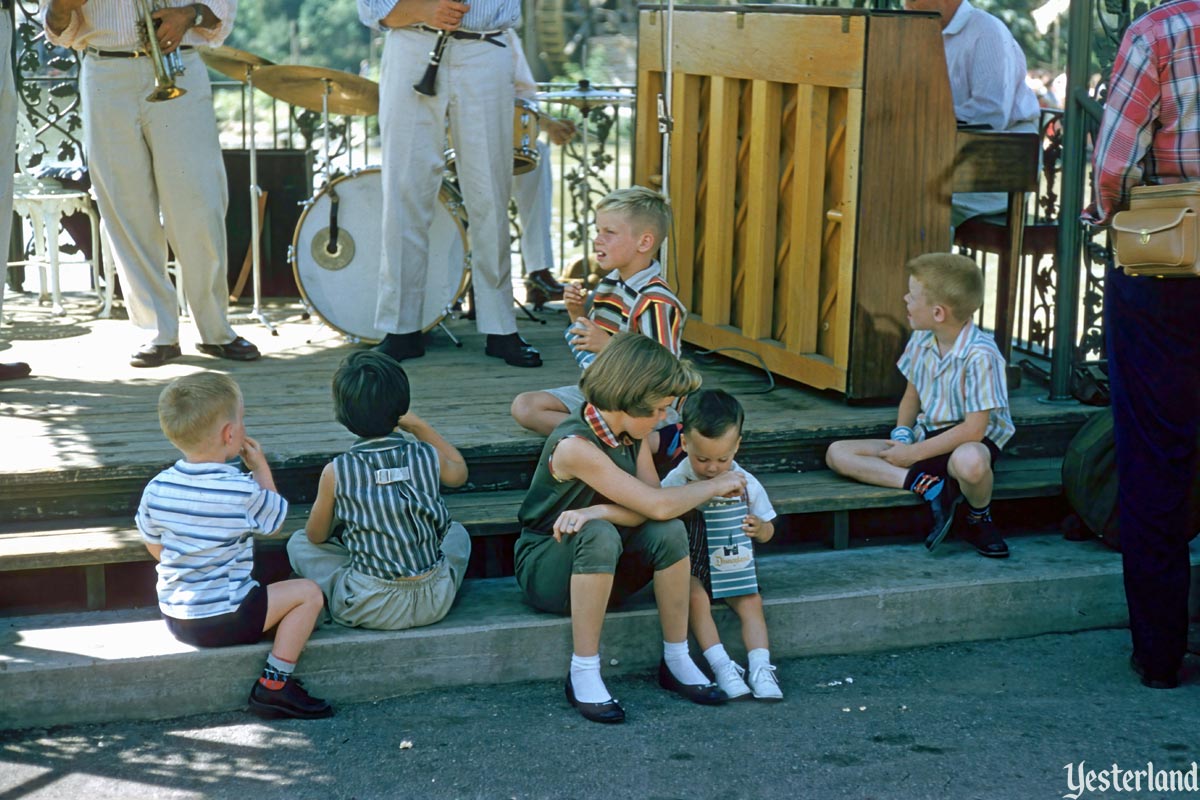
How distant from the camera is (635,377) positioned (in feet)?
13.1

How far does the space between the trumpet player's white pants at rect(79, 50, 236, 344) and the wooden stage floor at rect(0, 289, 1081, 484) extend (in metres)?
0.30

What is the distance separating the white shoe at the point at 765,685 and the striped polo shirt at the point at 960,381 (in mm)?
1190

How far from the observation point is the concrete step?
3.86m

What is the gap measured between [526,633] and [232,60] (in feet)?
11.2

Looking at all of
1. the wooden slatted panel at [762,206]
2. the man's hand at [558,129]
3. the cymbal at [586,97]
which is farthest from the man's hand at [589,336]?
the cymbal at [586,97]

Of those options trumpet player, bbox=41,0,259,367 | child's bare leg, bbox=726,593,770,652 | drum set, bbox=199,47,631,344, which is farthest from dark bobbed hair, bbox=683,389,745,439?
trumpet player, bbox=41,0,259,367

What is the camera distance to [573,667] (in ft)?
13.1

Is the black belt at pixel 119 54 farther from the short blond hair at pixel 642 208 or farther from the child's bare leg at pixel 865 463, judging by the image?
the child's bare leg at pixel 865 463

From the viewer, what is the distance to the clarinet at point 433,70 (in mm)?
5800

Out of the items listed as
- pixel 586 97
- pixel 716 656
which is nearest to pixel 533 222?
pixel 586 97

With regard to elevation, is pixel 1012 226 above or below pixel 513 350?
above

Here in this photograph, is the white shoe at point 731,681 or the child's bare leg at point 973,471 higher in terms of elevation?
the child's bare leg at point 973,471

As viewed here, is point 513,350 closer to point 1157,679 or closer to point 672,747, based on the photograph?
point 672,747

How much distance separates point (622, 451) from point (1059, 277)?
7.03 feet
